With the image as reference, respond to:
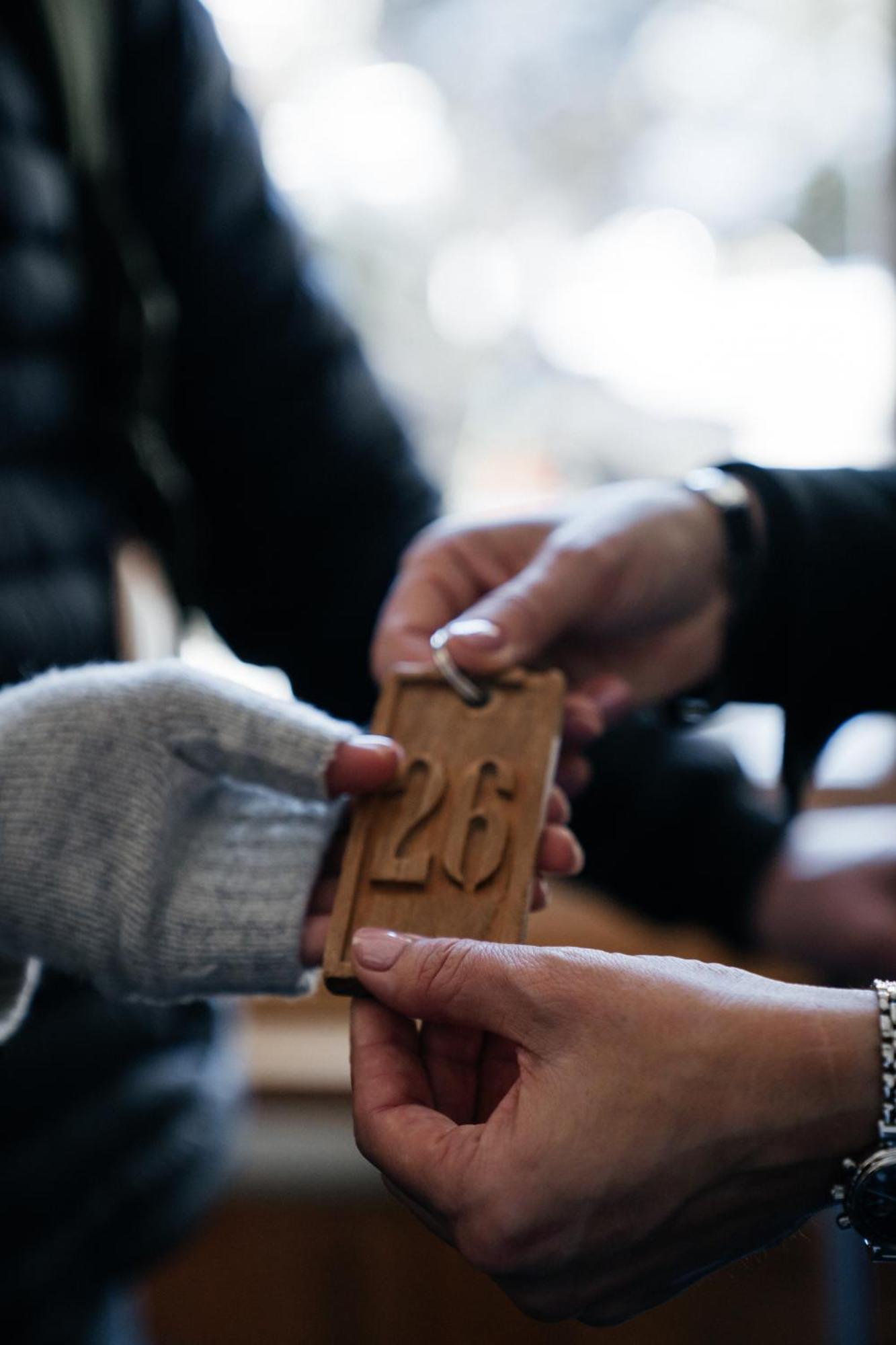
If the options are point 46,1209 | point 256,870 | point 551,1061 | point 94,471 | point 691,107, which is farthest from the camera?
point 691,107

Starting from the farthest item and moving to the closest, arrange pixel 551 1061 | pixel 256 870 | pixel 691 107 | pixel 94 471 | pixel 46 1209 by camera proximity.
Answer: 1. pixel 691 107
2. pixel 94 471
3. pixel 46 1209
4. pixel 256 870
5. pixel 551 1061

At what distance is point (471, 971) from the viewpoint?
1.79ft

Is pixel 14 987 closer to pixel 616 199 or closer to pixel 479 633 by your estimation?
pixel 479 633

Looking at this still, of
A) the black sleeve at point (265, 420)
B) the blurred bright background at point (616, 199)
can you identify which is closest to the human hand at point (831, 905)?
the black sleeve at point (265, 420)

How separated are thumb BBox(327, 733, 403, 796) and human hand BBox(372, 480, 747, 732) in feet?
0.47

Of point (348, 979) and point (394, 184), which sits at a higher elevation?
point (394, 184)

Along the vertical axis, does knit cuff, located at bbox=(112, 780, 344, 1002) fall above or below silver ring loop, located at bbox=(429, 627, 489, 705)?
below

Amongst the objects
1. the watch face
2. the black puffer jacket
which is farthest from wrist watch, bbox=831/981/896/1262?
the black puffer jacket

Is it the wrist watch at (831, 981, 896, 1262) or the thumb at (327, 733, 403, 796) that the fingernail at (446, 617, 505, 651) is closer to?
the thumb at (327, 733, 403, 796)

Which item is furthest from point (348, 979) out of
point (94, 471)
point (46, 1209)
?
point (94, 471)

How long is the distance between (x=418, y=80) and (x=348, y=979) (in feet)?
5.36

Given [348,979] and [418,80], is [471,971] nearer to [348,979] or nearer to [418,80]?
[348,979]

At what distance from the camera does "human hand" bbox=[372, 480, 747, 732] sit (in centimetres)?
83

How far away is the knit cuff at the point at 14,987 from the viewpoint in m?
0.67
